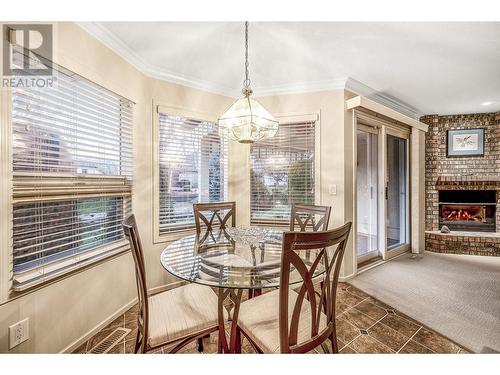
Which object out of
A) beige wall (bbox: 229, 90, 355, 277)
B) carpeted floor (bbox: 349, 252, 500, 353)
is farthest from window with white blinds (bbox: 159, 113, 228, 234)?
carpeted floor (bbox: 349, 252, 500, 353)

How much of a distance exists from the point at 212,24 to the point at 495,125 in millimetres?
5078

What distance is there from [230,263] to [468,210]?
4942 mm

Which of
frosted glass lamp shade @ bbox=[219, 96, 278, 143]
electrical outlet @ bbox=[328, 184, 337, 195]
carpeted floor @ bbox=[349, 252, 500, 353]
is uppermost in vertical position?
frosted glass lamp shade @ bbox=[219, 96, 278, 143]

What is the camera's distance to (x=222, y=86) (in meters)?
2.95

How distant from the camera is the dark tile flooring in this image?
1.69 meters

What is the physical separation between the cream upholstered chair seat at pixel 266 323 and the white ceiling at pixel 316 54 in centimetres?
208

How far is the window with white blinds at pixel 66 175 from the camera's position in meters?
1.40

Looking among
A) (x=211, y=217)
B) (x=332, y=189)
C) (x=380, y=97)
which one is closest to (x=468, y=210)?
(x=380, y=97)

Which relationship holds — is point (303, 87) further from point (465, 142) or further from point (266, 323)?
point (465, 142)

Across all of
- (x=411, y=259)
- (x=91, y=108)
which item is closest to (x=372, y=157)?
(x=411, y=259)

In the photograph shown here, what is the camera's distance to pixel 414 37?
2.01 meters

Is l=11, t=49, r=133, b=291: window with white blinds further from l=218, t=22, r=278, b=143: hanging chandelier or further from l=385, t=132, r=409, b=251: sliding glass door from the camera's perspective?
l=385, t=132, r=409, b=251: sliding glass door

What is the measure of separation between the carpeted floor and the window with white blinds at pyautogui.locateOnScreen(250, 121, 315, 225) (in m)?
1.26
